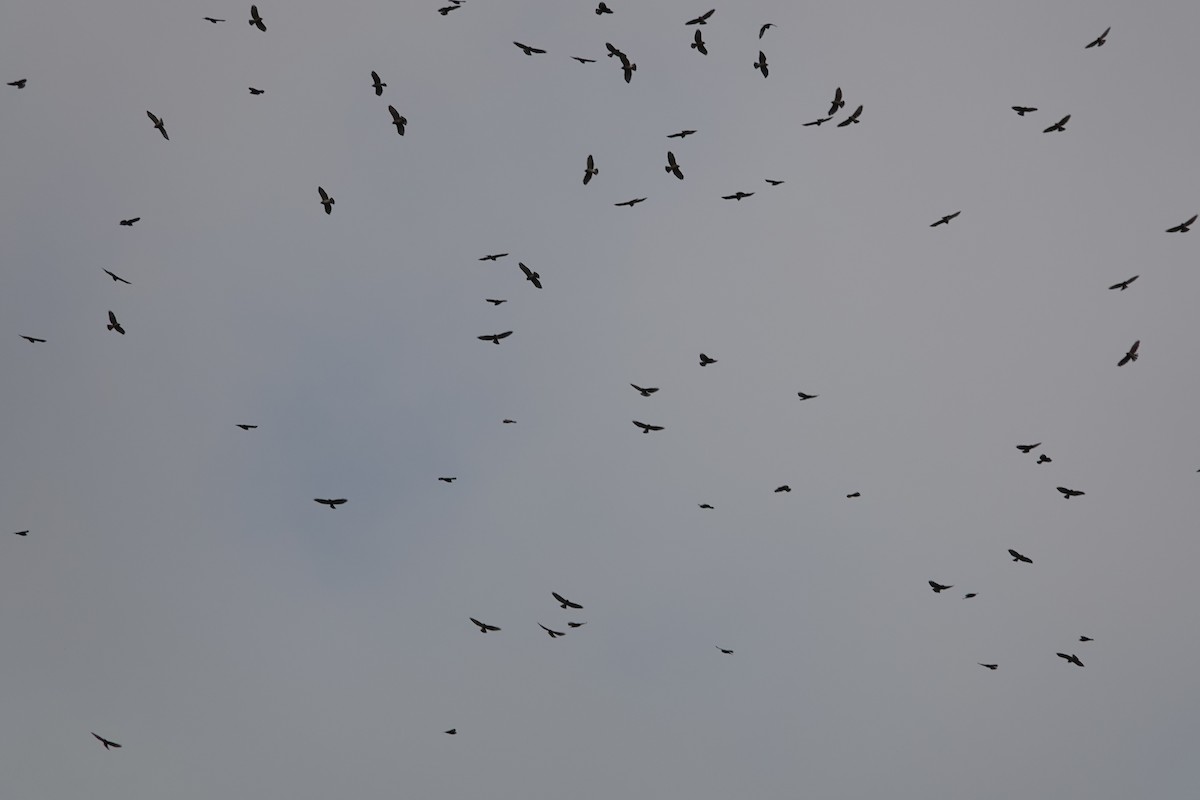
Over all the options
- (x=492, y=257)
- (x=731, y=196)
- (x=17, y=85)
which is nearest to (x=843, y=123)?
(x=731, y=196)

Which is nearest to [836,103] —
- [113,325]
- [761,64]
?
[761,64]

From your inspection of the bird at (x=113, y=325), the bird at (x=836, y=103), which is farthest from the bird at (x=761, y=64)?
the bird at (x=113, y=325)

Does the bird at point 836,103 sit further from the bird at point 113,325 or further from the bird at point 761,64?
the bird at point 113,325

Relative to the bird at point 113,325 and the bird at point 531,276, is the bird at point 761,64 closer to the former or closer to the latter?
the bird at point 531,276

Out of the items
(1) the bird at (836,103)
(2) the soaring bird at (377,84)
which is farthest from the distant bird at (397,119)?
(1) the bird at (836,103)

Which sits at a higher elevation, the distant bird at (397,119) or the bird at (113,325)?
the distant bird at (397,119)

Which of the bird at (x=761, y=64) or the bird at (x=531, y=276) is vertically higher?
the bird at (x=761, y=64)

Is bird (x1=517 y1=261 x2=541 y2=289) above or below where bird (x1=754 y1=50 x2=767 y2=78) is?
below

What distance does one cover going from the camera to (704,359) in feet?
241

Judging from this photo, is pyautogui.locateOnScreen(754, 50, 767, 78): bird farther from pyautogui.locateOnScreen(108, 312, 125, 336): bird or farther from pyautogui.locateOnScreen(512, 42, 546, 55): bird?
pyautogui.locateOnScreen(108, 312, 125, 336): bird

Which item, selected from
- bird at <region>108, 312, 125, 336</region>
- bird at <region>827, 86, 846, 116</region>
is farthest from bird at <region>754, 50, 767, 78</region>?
bird at <region>108, 312, 125, 336</region>

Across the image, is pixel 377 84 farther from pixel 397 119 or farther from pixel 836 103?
pixel 836 103

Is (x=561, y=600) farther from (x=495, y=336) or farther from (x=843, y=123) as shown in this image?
(x=843, y=123)

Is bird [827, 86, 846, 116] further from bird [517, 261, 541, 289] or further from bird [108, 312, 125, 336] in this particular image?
bird [108, 312, 125, 336]
